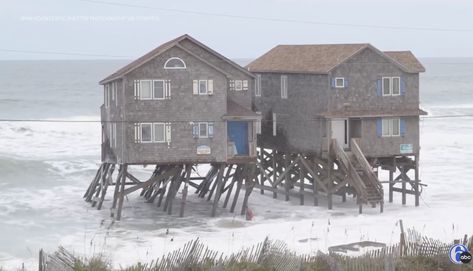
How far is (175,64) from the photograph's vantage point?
3838 centimetres

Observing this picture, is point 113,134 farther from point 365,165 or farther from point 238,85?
point 365,165

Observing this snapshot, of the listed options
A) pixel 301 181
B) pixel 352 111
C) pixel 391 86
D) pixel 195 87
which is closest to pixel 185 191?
pixel 195 87

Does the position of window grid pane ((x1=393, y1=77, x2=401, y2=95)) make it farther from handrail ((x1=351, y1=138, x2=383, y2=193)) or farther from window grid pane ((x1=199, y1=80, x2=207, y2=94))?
window grid pane ((x1=199, y1=80, x2=207, y2=94))

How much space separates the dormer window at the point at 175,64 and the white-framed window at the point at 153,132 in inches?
82.2

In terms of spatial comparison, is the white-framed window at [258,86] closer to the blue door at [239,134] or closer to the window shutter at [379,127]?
the blue door at [239,134]

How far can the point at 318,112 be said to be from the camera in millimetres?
41469

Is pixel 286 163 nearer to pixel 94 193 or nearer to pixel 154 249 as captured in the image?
pixel 94 193

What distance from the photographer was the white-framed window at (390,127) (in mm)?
41847

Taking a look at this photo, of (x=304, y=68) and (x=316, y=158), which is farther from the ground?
(x=304, y=68)

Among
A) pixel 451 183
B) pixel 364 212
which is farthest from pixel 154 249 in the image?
pixel 451 183

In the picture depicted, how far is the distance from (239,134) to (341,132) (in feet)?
13.8

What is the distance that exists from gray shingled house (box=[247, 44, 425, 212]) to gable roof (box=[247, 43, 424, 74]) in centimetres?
5

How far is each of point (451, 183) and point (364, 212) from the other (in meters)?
10.7

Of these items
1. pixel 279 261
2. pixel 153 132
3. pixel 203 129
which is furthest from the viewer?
pixel 203 129
